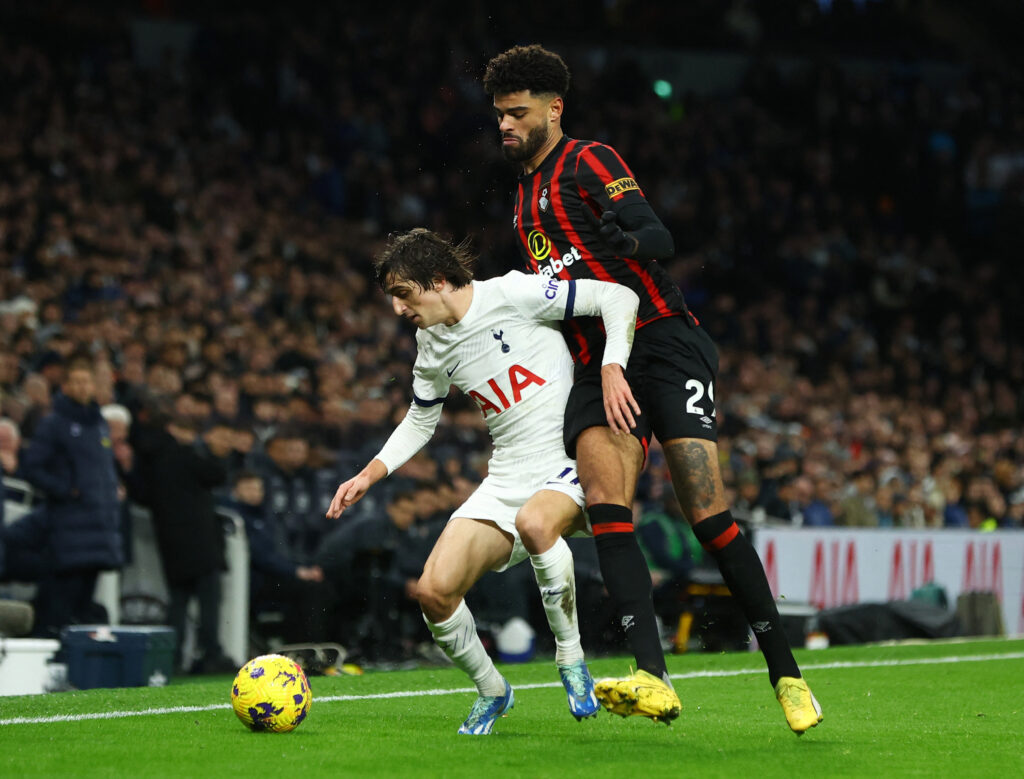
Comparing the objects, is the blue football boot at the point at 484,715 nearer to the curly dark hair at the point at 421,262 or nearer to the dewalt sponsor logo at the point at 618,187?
the curly dark hair at the point at 421,262

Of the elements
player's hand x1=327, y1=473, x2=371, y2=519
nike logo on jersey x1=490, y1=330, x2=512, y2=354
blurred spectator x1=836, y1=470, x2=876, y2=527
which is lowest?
blurred spectator x1=836, y1=470, x2=876, y2=527

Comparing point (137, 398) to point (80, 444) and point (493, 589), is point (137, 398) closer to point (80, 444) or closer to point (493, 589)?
point (80, 444)

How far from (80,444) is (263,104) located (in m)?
10.8

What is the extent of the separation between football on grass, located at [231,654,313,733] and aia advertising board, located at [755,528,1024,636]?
22.9ft

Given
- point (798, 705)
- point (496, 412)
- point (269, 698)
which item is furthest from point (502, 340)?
point (798, 705)

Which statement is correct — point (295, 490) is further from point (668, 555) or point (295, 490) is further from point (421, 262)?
point (421, 262)

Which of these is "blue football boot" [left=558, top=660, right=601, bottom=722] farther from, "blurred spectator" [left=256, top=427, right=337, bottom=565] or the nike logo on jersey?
"blurred spectator" [left=256, top=427, right=337, bottom=565]

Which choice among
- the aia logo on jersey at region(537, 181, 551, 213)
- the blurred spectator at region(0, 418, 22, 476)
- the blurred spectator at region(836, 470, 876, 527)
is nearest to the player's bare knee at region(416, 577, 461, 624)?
the aia logo on jersey at region(537, 181, 551, 213)

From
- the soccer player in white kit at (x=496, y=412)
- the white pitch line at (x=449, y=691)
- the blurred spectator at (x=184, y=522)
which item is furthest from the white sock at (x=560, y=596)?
the blurred spectator at (x=184, y=522)

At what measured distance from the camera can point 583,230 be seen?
5430mm

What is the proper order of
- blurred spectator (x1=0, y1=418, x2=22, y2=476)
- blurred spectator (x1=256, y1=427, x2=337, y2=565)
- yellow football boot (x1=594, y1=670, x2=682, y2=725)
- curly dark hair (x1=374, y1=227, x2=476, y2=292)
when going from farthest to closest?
1. blurred spectator (x1=256, y1=427, x2=337, y2=565)
2. blurred spectator (x1=0, y1=418, x2=22, y2=476)
3. curly dark hair (x1=374, y1=227, x2=476, y2=292)
4. yellow football boot (x1=594, y1=670, x2=682, y2=725)

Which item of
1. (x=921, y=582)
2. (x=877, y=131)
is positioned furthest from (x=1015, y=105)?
(x=921, y=582)

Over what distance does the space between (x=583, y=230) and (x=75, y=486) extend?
5470 mm

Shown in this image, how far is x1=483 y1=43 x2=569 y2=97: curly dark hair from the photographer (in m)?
5.41
